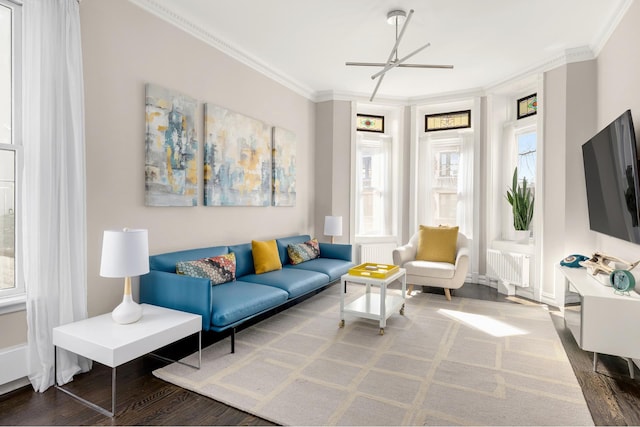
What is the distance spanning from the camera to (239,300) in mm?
2990

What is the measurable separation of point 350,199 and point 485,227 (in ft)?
7.08

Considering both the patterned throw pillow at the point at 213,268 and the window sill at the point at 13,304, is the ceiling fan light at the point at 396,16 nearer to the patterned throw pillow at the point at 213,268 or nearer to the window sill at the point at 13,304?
the patterned throw pillow at the point at 213,268

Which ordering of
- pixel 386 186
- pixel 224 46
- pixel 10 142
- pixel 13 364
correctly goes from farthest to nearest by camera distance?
pixel 386 186
pixel 224 46
pixel 10 142
pixel 13 364

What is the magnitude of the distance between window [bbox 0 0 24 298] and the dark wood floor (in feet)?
2.52

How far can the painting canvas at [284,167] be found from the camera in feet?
16.2

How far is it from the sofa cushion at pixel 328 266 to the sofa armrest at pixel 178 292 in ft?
5.96

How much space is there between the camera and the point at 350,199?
5.89 m

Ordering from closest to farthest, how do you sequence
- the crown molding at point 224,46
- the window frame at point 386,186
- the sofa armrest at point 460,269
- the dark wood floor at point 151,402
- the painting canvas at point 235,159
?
the dark wood floor at point 151,402, the crown molding at point 224,46, the painting canvas at point 235,159, the sofa armrest at point 460,269, the window frame at point 386,186

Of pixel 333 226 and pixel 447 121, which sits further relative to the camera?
pixel 447 121

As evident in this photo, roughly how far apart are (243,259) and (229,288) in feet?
2.34

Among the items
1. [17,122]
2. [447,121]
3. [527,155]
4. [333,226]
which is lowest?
[333,226]

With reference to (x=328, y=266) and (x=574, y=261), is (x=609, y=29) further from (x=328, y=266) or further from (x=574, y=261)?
(x=328, y=266)

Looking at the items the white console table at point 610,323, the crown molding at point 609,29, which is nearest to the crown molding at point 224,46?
the crown molding at point 609,29

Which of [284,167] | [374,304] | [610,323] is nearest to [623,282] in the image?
[610,323]
